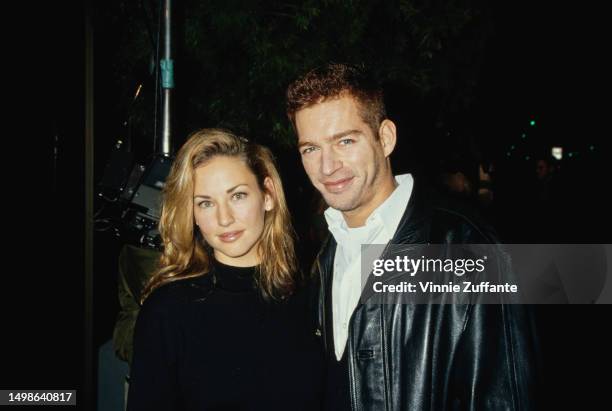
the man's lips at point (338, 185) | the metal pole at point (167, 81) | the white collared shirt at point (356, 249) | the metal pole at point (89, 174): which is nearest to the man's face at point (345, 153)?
the man's lips at point (338, 185)

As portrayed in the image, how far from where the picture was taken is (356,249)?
2141mm

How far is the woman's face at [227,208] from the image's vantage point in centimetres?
215

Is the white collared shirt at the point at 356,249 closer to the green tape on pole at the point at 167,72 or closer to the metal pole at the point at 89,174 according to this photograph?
the metal pole at the point at 89,174

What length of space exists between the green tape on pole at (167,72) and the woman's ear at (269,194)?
1.44 metres

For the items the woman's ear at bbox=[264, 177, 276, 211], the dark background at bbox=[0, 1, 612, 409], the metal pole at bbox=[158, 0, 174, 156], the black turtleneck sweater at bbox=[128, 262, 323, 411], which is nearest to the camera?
the black turtleneck sweater at bbox=[128, 262, 323, 411]

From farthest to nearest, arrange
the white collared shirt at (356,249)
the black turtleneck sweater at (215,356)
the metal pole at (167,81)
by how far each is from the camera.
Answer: the metal pole at (167,81)
the white collared shirt at (356,249)
the black turtleneck sweater at (215,356)

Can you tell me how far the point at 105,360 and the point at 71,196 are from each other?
4.01ft

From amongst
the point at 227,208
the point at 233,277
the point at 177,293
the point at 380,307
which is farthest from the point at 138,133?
the point at 380,307

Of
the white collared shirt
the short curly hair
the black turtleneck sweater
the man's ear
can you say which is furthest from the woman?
the man's ear

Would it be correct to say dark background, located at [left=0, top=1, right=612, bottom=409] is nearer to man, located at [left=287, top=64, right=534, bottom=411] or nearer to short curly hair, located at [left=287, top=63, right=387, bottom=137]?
man, located at [left=287, top=64, right=534, bottom=411]

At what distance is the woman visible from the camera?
1.87m

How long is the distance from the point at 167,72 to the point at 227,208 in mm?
1674

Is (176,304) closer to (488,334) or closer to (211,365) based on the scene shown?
(211,365)

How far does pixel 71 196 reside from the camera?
3338 mm
